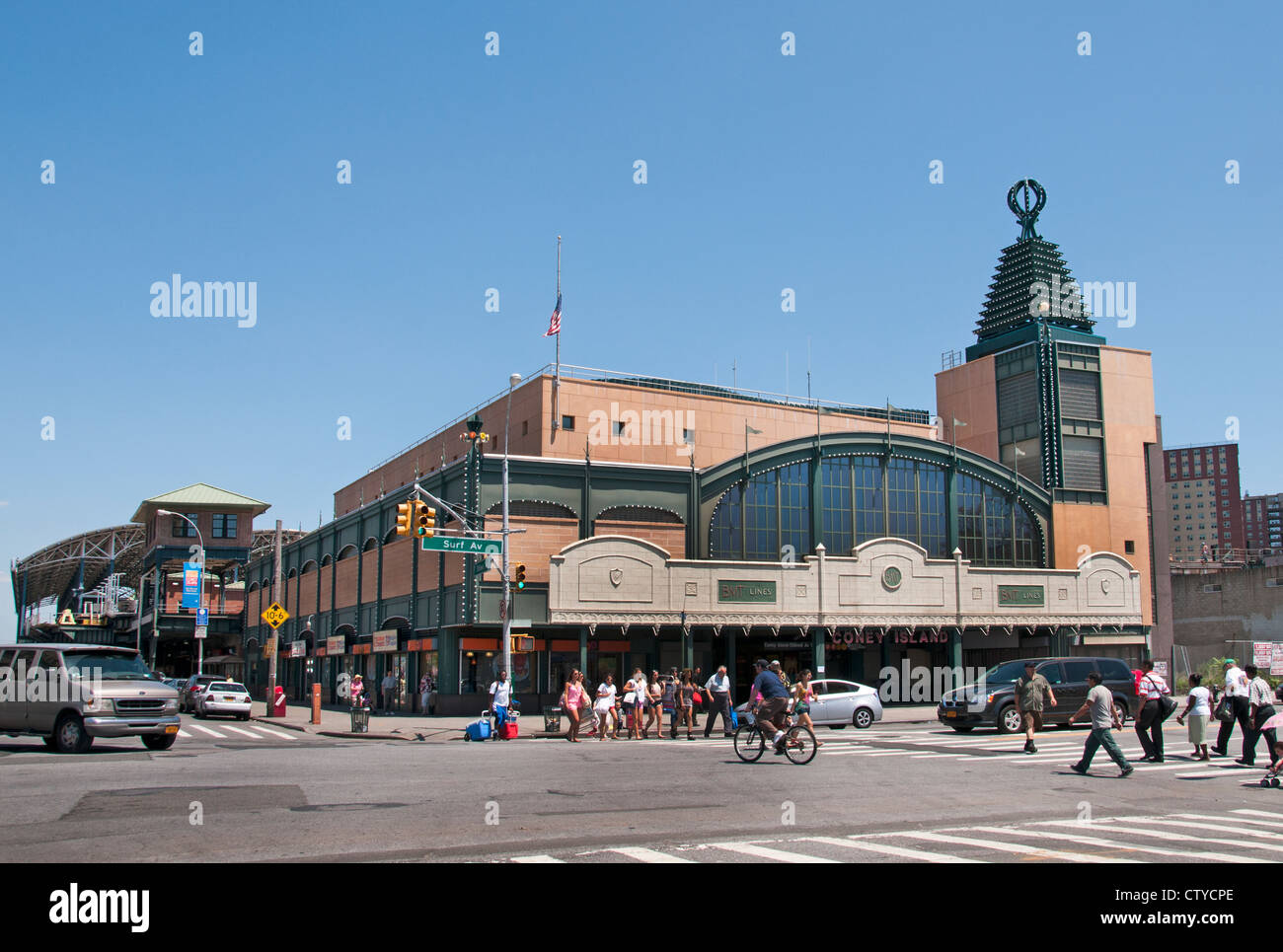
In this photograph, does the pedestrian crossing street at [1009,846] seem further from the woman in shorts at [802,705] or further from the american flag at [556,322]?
the american flag at [556,322]

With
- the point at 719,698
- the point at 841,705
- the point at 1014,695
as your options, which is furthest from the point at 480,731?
the point at 1014,695

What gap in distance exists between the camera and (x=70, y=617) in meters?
114

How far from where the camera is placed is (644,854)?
10.2 m

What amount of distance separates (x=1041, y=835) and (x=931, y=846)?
5.45ft

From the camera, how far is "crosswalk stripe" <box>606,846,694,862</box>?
9.87 m

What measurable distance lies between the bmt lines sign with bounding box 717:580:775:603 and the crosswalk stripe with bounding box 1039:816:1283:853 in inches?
1216

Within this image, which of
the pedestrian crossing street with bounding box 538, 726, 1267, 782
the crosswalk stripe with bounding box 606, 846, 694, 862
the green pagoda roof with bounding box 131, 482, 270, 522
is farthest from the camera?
the green pagoda roof with bounding box 131, 482, 270, 522

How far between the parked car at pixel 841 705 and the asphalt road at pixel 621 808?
9.87 m

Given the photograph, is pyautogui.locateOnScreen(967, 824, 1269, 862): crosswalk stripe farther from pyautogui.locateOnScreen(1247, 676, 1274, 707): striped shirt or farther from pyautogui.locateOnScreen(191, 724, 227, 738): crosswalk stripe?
pyautogui.locateOnScreen(191, 724, 227, 738): crosswalk stripe

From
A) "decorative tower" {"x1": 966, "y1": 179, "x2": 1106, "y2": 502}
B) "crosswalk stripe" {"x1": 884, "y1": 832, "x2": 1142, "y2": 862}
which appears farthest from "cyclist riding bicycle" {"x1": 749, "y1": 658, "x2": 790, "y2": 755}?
"decorative tower" {"x1": 966, "y1": 179, "x2": 1106, "y2": 502}

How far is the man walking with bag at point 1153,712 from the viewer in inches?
811

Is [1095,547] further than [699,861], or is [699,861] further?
[1095,547]
